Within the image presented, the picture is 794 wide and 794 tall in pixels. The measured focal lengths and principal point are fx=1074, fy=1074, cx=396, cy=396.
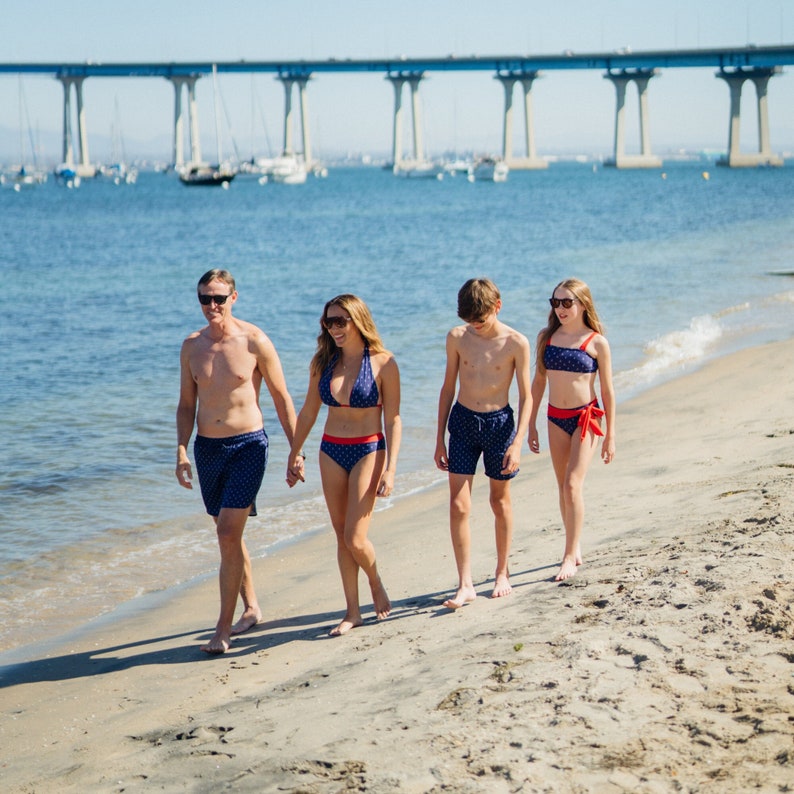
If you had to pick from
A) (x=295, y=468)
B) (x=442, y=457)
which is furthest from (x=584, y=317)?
(x=295, y=468)

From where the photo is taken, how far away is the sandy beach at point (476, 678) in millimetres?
3744

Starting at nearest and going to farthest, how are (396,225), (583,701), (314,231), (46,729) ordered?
(583,701)
(46,729)
(314,231)
(396,225)

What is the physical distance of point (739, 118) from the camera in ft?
516

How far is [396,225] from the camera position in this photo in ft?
191

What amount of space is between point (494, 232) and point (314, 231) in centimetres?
987

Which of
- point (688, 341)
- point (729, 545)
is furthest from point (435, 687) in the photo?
point (688, 341)

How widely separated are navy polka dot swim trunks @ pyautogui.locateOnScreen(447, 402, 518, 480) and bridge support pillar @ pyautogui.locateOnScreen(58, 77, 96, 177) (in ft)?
538

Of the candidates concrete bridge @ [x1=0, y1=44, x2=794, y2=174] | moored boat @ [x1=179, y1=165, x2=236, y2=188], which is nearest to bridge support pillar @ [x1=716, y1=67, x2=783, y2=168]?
concrete bridge @ [x1=0, y1=44, x2=794, y2=174]

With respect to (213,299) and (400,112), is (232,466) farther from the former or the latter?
(400,112)

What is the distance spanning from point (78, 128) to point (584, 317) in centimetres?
17067

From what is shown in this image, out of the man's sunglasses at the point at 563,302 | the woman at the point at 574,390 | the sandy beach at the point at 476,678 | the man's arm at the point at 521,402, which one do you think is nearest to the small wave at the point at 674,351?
the sandy beach at the point at 476,678

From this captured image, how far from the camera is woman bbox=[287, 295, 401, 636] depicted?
5496 mm

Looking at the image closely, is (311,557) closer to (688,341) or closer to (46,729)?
(46,729)

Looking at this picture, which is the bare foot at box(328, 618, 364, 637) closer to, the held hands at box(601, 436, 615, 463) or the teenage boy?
the teenage boy
